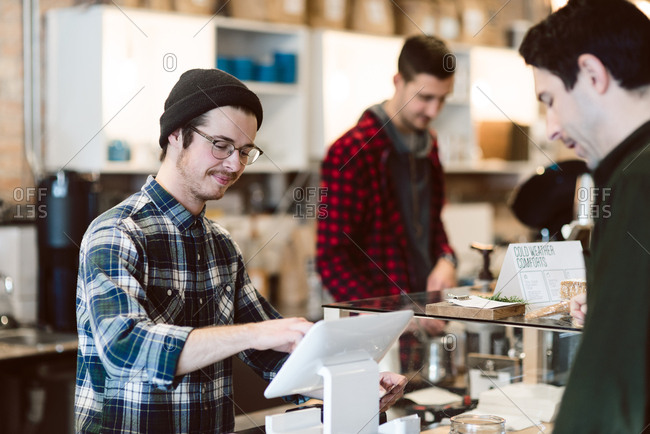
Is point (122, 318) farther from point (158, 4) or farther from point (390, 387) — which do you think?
point (158, 4)

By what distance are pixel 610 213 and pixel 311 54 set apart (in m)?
3.71

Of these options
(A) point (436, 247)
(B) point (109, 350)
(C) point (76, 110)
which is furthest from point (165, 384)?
(C) point (76, 110)

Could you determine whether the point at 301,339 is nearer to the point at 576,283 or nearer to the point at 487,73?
the point at 576,283

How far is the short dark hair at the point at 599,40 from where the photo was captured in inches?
51.4

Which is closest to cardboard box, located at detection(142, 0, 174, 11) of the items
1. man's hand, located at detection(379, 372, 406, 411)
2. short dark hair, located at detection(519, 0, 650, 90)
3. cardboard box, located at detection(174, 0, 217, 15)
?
cardboard box, located at detection(174, 0, 217, 15)

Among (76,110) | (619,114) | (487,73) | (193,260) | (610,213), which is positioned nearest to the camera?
(610,213)

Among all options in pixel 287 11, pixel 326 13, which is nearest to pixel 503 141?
pixel 326 13

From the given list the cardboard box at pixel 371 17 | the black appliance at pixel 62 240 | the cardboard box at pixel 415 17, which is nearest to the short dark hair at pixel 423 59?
the black appliance at pixel 62 240

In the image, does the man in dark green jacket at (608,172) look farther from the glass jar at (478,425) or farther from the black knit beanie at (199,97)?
the black knit beanie at (199,97)

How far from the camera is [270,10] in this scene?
458 centimetres

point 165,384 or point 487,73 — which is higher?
point 487,73

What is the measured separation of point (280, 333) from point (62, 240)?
2103mm

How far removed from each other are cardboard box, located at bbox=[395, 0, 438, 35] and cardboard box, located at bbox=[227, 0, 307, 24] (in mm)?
826

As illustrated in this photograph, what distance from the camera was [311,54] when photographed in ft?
15.6
